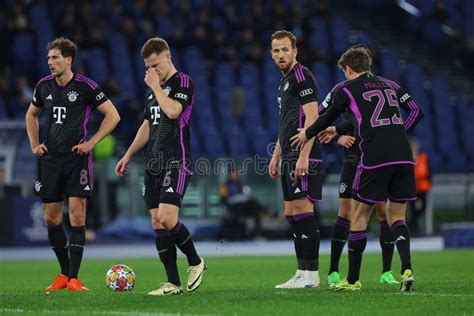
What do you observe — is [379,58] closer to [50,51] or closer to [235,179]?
[235,179]

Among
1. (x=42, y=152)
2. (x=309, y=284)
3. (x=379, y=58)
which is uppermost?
(x=379, y=58)

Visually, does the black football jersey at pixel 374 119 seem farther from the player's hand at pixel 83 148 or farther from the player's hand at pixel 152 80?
the player's hand at pixel 83 148

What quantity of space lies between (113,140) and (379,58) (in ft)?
28.5

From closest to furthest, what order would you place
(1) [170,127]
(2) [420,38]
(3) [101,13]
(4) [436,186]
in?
(1) [170,127] < (4) [436,186] < (3) [101,13] < (2) [420,38]

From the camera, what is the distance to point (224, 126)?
86.7 ft

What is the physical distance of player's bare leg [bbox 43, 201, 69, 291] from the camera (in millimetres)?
10664

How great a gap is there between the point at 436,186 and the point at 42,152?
15.9 m

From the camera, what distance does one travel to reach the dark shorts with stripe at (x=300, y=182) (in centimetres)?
1028

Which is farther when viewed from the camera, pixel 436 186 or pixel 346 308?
pixel 436 186

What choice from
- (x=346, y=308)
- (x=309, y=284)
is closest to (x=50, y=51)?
(x=309, y=284)

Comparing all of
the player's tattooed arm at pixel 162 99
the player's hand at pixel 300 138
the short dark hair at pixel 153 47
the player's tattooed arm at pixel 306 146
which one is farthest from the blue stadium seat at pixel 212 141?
the player's tattooed arm at pixel 162 99

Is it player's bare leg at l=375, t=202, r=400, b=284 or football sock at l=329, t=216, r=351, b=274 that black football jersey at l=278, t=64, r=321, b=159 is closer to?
football sock at l=329, t=216, r=351, b=274

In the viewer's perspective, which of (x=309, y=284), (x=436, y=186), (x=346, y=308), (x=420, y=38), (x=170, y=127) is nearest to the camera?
(x=346, y=308)

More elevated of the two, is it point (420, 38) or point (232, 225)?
point (420, 38)
